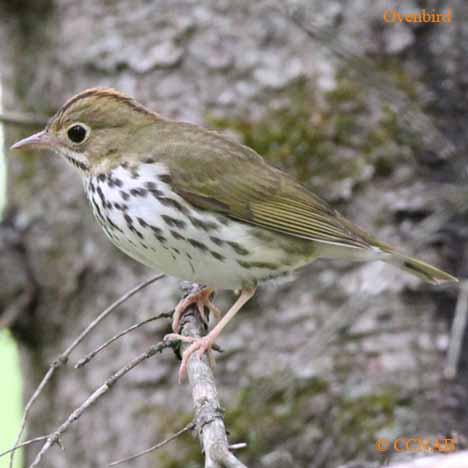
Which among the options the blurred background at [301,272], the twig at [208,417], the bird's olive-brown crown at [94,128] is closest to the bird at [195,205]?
the bird's olive-brown crown at [94,128]

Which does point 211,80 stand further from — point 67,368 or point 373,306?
point 67,368

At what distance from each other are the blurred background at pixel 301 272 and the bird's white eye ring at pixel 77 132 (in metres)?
0.48

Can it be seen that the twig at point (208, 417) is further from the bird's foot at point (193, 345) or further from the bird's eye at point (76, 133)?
the bird's eye at point (76, 133)

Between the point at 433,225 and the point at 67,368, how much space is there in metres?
2.52

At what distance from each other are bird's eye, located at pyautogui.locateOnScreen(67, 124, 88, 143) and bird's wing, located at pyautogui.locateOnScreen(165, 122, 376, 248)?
435 millimetres

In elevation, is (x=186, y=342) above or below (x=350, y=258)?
below

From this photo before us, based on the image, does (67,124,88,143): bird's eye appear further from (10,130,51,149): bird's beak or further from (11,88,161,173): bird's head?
(10,130,51,149): bird's beak

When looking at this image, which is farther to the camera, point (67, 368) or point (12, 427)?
point (12, 427)

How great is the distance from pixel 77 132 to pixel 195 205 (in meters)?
0.68

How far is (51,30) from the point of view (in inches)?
205

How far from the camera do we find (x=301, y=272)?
14.8ft

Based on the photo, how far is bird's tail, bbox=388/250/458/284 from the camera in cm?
381

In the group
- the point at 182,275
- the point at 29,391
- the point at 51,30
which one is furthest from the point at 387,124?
the point at 29,391

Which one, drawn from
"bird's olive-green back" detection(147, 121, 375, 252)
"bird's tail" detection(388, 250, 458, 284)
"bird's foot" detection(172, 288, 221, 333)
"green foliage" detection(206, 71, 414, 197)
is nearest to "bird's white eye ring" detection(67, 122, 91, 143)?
"bird's olive-green back" detection(147, 121, 375, 252)
